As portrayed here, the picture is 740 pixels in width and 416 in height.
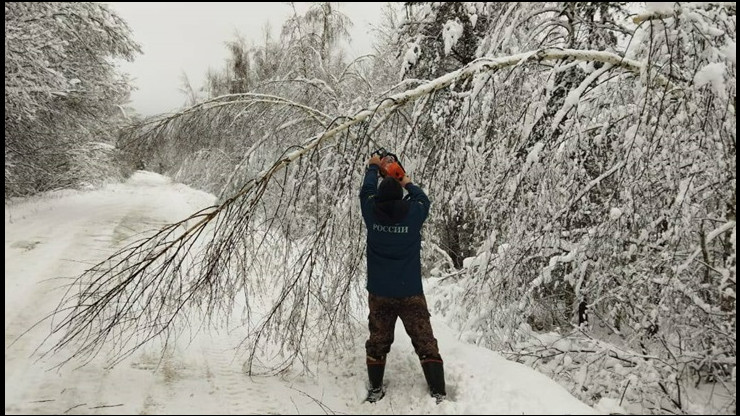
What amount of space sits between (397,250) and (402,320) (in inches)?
21.8

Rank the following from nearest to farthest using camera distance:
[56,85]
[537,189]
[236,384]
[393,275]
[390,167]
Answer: [393,275]
[390,167]
[236,384]
[537,189]
[56,85]

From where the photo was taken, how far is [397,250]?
3352mm

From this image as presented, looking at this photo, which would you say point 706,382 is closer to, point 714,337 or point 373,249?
point 714,337

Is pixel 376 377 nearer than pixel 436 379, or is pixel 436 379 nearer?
pixel 436 379

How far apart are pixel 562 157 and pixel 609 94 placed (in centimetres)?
72

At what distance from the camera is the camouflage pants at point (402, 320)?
329 centimetres

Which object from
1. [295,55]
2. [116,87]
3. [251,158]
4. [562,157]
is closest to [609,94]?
[562,157]

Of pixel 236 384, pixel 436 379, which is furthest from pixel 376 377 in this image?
pixel 236 384

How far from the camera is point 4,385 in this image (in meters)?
3.16

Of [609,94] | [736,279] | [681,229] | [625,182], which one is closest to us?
[736,279]

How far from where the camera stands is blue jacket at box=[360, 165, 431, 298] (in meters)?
3.33

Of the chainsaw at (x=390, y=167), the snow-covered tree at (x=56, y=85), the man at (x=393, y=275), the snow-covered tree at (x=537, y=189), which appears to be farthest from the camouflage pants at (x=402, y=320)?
the snow-covered tree at (x=56, y=85)

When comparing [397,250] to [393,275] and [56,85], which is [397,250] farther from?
[56,85]

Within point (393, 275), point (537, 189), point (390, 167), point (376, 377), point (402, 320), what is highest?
point (390, 167)
